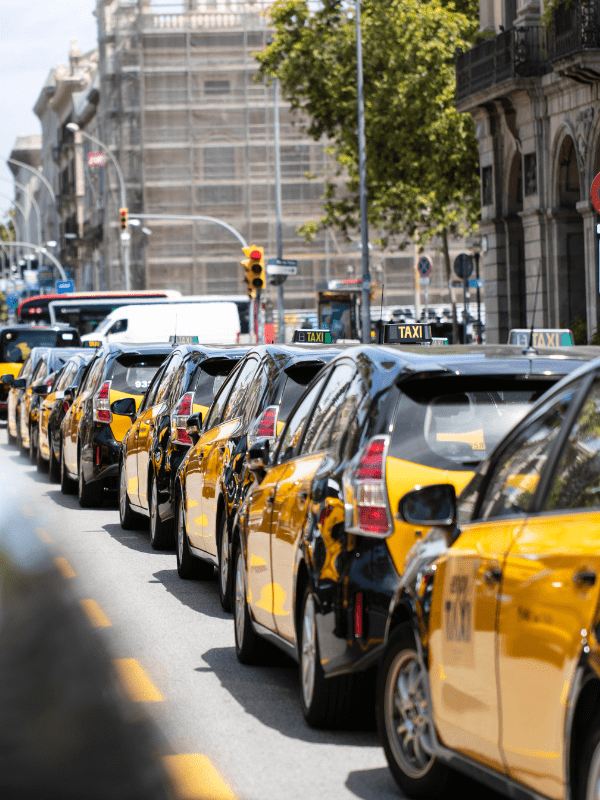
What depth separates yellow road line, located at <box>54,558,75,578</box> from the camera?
36.6 ft

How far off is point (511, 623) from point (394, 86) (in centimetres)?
4116

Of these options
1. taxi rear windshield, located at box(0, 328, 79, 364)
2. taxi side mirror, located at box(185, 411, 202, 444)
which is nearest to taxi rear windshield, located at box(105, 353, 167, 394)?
taxi side mirror, located at box(185, 411, 202, 444)

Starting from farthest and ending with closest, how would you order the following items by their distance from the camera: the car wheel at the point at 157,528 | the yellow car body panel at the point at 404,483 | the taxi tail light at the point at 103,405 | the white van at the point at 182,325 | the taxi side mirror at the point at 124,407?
1. the white van at the point at 182,325
2. the taxi tail light at the point at 103,405
3. the taxi side mirror at the point at 124,407
4. the car wheel at the point at 157,528
5. the yellow car body panel at the point at 404,483

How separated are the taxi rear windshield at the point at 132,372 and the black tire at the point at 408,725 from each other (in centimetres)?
1158

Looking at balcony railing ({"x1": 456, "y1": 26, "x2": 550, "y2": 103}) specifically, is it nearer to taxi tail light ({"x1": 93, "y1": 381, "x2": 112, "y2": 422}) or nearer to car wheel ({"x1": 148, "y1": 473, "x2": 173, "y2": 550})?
taxi tail light ({"x1": 93, "y1": 381, "x2": 112, "y2": 422})

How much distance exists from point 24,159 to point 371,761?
178548mm

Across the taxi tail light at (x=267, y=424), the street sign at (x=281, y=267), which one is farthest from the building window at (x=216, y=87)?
the taxi tail light at (x=267, y=424)

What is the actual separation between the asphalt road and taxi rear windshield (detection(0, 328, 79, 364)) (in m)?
24.1

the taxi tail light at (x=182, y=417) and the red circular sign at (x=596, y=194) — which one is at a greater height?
the red circular sign at (x=596, y=194)

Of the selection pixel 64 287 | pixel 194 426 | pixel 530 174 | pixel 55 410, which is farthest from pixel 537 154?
pixel 64 287

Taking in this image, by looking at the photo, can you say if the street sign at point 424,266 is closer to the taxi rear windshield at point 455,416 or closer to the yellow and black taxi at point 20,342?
the yellow and black taxi at point 20,342

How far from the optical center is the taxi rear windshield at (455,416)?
6207 millimetres

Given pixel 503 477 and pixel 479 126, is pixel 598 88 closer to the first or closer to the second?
pixel 479 126

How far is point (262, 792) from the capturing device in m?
5.50
